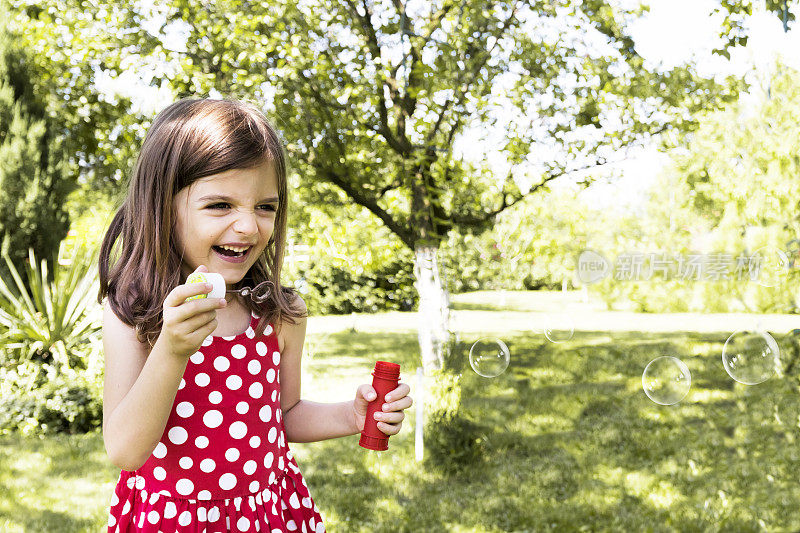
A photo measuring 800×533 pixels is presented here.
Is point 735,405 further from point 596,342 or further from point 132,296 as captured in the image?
point 132,296

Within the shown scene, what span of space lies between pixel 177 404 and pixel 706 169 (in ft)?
14.8

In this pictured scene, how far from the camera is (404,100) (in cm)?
432

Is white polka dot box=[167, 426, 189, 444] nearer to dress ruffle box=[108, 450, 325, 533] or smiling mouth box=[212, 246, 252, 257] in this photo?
dress ruffle box=[108, 450, 325, 533]

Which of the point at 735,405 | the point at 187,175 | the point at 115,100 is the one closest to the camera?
the point at 187,175

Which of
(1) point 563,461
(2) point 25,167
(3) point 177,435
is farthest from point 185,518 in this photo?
(2) point 25,167

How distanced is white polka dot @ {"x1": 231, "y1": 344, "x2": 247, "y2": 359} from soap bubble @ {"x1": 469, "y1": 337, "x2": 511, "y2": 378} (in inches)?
111

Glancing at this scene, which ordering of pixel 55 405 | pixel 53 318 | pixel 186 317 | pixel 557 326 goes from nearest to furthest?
1. pixel 186 317
2. pixel 55 405
3. pixel 557 326
4. pixel 53 318

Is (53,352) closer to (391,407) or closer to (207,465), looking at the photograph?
(207,465)

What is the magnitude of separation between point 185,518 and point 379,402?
1.30 ft

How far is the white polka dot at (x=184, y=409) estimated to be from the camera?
1278 millimetres

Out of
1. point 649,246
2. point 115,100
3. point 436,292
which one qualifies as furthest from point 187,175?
point 115,100

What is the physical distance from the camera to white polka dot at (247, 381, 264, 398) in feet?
4.43

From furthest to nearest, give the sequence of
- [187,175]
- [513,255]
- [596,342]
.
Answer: [596,342]
[513,255]
[187,175]

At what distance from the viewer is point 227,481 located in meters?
1.29
